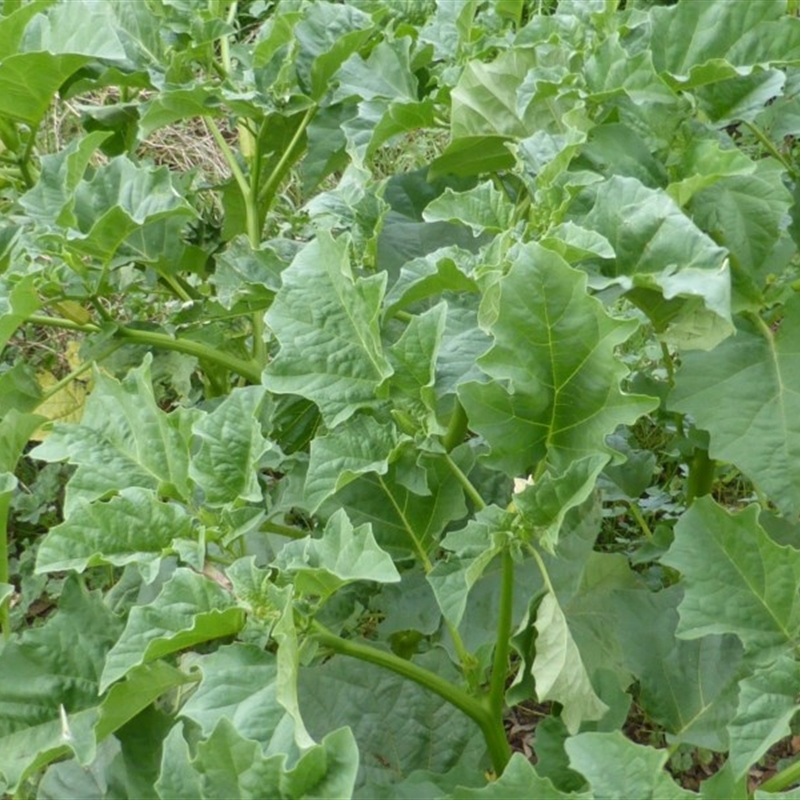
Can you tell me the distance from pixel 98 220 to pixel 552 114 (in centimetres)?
47

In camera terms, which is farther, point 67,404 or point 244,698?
point 67,404

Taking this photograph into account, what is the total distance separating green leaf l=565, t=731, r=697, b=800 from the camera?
906 mm

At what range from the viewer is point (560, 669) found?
108cm

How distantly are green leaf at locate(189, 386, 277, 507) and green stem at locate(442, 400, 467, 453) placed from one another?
17 cm

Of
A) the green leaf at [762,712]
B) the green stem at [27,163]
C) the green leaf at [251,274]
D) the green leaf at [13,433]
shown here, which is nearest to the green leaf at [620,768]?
the green leaf at [762,712]

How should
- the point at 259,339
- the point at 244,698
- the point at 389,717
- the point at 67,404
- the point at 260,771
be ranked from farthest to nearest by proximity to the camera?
the point at 67,404 → the point at 259,339 → the point at 389,717 → the point at 244,698 → the point at 260,771

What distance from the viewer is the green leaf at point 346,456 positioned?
42.0 inches

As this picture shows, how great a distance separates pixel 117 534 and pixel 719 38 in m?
0.74

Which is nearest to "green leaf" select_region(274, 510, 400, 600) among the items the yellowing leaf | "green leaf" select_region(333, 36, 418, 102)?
"green leaf" select_region(333, 36, 418, 102)

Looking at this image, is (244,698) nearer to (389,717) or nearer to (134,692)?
(134,692)

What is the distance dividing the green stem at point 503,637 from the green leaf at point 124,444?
0.98 feet

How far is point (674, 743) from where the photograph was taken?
1.25 m

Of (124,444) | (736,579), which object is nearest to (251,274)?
(124,444)

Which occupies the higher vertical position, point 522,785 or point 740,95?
point 740,95
